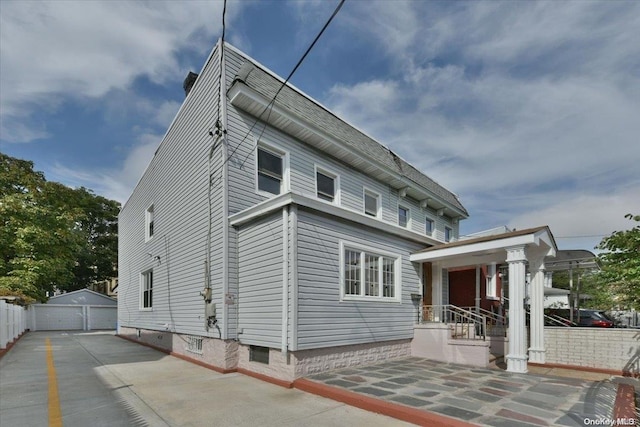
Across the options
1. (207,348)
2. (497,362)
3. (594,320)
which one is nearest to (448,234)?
(594,320)

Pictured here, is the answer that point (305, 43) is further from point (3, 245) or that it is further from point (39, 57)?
point (3, 245)

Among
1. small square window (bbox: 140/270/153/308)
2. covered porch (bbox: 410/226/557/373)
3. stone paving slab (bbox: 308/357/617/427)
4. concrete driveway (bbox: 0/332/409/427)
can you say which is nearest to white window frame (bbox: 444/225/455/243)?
covered porch (bbox: 410/226/557/373)

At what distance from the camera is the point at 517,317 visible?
797 cm

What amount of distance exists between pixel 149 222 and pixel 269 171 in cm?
764

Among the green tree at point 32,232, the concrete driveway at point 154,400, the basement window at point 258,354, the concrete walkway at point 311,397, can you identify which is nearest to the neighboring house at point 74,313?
the green tree at point 32,232

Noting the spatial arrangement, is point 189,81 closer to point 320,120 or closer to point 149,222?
point 320,120

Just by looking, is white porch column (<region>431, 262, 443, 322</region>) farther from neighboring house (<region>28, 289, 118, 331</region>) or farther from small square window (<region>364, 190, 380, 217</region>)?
neighboring house (<region>28, 289, 118, 331</region>)

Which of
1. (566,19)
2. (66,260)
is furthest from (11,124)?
(566,19)

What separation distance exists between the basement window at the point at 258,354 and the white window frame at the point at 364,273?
198cm

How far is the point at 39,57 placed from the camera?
803 centimetres

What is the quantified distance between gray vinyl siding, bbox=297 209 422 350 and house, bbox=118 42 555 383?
3 centimetres

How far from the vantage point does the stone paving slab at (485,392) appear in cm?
471

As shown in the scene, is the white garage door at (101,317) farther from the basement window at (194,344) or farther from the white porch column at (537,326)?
the white porch column at (537,326)

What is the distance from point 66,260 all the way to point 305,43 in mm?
24794
